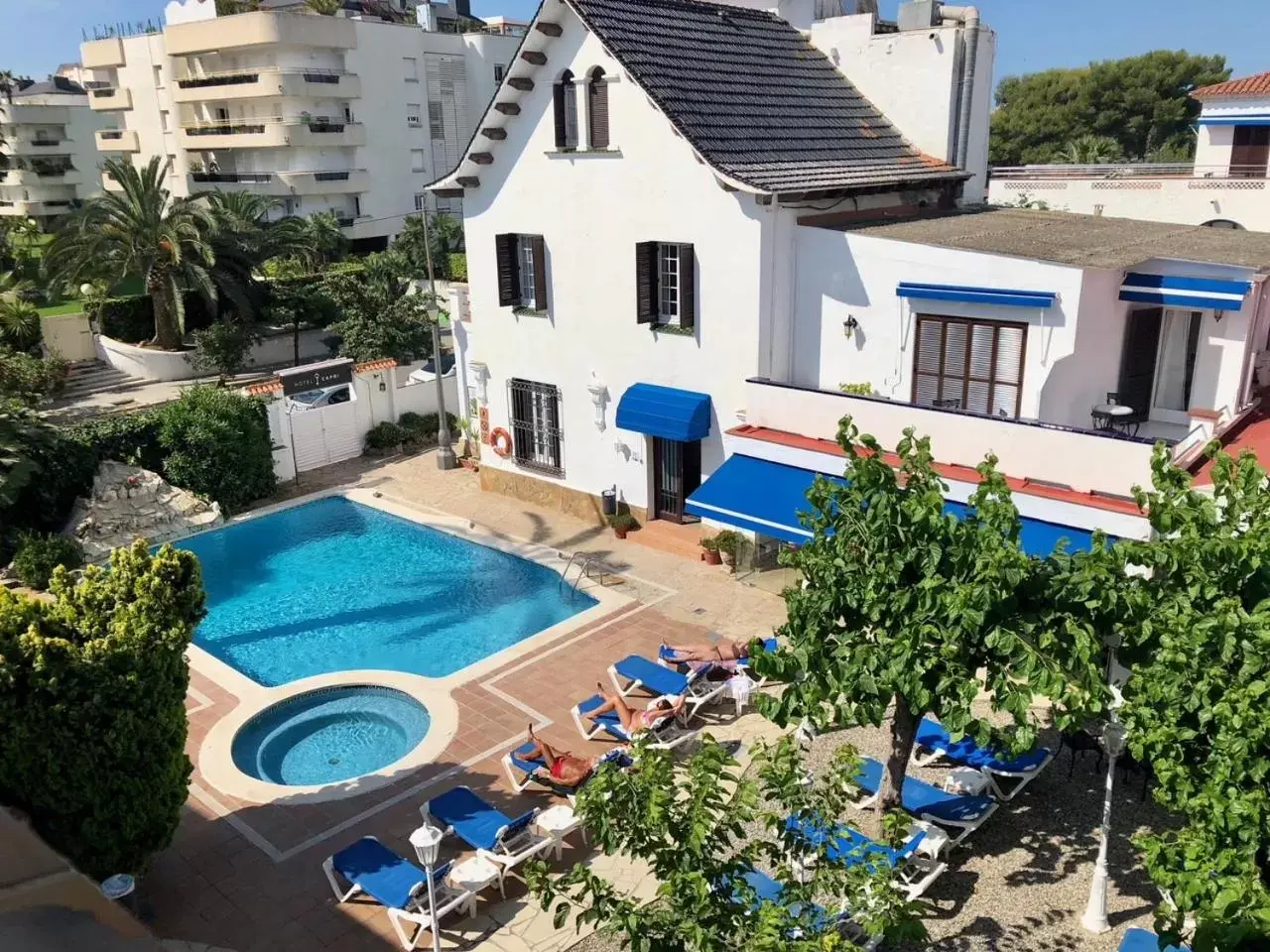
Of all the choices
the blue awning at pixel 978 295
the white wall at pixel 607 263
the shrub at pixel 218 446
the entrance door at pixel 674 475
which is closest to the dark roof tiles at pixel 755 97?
the white wall at pixel 607 263

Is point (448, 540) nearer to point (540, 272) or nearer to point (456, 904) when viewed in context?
point (540, 272)

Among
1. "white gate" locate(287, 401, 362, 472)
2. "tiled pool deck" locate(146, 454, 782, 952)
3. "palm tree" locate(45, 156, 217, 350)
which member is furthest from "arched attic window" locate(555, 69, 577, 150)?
"palm tree" locate(45, 156, 217, 350)

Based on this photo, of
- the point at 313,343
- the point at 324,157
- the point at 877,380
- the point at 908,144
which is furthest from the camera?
the point at 324,157

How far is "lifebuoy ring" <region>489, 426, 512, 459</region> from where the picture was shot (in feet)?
106

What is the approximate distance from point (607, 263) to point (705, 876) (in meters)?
20.5

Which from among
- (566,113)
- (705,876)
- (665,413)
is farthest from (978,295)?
(705,876)

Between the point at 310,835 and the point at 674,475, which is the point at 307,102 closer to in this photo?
the point at 674,475

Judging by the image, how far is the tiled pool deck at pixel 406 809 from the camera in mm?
14492

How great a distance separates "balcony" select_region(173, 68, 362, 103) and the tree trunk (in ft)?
246

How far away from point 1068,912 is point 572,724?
30.8 feet

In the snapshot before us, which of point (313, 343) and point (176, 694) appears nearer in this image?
point (176, 694)

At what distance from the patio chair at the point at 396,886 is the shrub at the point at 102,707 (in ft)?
8.53

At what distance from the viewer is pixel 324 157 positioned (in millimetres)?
78500

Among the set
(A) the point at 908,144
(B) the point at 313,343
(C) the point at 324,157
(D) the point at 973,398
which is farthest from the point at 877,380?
(C) the point at 324,157
